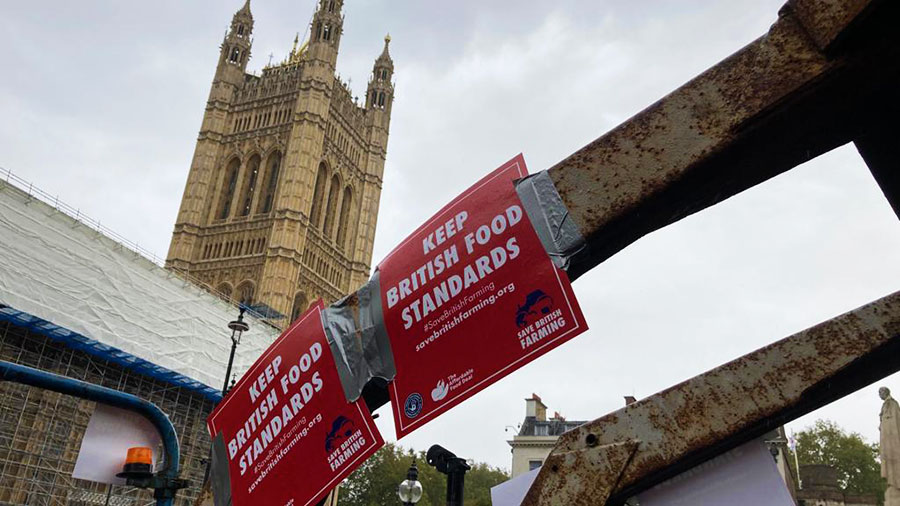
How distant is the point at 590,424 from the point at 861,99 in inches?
57.7

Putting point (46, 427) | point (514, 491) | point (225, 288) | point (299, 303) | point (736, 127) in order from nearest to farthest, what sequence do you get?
point (736, 127), point (514, 491), point (46, 427), point (225, 288), point (299, 303)

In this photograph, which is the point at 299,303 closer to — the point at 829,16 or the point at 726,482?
the point at 726,482

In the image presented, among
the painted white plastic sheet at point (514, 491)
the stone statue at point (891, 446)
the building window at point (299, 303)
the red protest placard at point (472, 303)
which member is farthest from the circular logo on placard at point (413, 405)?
the building window at point (299, 303)

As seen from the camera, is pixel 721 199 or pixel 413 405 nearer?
pixel 721 199

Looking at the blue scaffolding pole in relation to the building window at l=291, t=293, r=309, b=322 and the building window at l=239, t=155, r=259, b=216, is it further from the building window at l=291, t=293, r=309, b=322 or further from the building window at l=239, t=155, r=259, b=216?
the building window at l=239, t=155, r=259, b=216

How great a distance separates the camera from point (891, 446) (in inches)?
332

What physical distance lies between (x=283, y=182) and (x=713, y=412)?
61448mm

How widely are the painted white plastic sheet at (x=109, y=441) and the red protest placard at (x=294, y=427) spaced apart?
1.23ft

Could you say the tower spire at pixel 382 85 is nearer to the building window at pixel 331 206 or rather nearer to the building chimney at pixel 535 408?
the building window at pixel 331 206

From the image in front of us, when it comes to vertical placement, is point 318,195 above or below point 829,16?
above

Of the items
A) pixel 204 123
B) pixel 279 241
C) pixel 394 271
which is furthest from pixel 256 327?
pixel 394 271

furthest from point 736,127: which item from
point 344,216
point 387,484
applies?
point 344,216

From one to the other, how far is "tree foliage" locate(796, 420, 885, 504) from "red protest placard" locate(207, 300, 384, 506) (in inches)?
1641

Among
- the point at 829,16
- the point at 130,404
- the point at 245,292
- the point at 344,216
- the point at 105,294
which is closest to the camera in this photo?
the point at 829,16
